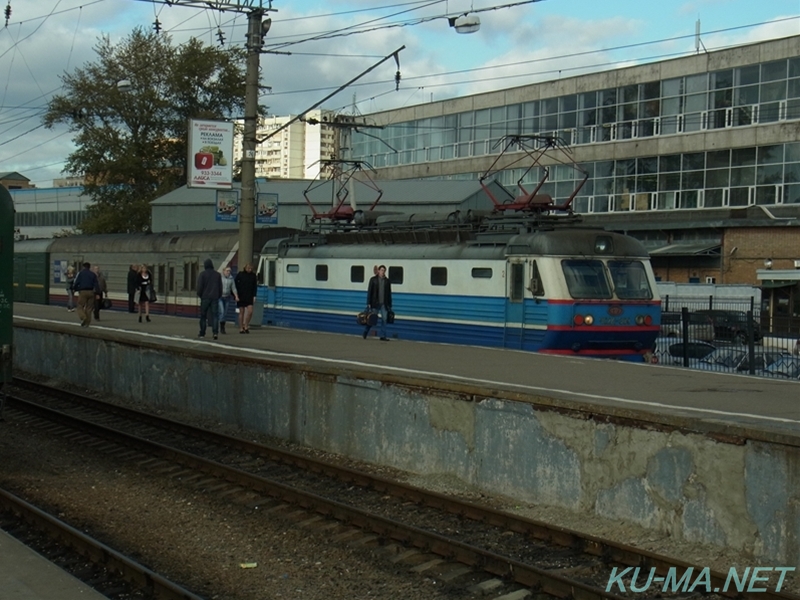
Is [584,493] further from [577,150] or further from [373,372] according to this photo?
[577,150]

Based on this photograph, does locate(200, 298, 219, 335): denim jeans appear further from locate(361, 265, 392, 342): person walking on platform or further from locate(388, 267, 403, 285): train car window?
locate(388, 267, 403, 285): train car window

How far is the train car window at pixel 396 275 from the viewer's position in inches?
960

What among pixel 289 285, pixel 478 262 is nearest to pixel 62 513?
pixel 478 262

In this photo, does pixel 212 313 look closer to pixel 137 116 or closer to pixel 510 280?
pixel 510 280

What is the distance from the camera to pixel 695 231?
144 feet

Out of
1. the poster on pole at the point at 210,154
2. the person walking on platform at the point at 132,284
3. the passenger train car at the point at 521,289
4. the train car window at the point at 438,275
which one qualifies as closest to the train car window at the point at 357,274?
the passenger train car at the point at 521,289

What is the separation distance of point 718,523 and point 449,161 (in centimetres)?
4868

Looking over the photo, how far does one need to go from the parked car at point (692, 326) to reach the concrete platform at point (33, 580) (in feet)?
54.3

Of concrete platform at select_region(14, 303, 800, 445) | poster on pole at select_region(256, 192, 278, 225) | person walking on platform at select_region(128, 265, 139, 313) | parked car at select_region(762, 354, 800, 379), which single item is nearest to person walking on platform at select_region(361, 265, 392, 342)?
concrete platform at select_region(14, 303, 800, 445)

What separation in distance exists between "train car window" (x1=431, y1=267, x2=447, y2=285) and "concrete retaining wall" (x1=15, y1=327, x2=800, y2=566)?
665cm

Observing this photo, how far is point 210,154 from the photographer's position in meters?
24.6

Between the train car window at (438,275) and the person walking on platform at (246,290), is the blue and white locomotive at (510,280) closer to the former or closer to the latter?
the train car window at (438,275)

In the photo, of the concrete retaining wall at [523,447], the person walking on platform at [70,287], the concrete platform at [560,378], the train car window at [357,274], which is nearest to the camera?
the concrete retaining wall at [523,447]

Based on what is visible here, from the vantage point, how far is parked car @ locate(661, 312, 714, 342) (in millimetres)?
22375
